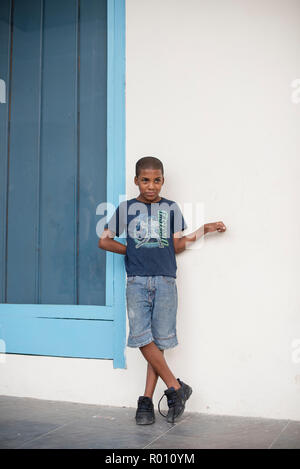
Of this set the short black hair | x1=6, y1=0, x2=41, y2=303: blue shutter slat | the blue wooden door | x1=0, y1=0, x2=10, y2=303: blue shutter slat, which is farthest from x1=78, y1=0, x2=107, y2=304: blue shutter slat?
x1=0, y1=0, x2=10, y2=303: blue shutter slat

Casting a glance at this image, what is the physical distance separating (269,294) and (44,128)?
174cm

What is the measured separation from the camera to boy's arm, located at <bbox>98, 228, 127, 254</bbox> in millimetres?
2771

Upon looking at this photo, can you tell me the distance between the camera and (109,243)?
9.11ft

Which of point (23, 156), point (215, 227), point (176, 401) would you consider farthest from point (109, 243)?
point (23, 156)

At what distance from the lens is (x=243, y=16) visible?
8.93ft

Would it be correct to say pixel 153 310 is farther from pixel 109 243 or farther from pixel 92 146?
pixel 92 146

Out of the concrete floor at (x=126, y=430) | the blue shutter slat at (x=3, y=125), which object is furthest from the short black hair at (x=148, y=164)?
the concrete floor at (x=126, y=430)

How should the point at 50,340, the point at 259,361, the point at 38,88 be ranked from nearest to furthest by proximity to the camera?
the point at 259,361
the point at 50,340
the point at 38,88

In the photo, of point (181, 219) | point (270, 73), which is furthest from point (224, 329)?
point (270, 73)

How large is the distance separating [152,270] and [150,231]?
205 mm

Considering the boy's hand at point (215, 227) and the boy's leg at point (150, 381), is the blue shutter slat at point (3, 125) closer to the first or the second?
the boy's leg at point (150, 381)

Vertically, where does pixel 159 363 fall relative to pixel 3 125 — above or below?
below
